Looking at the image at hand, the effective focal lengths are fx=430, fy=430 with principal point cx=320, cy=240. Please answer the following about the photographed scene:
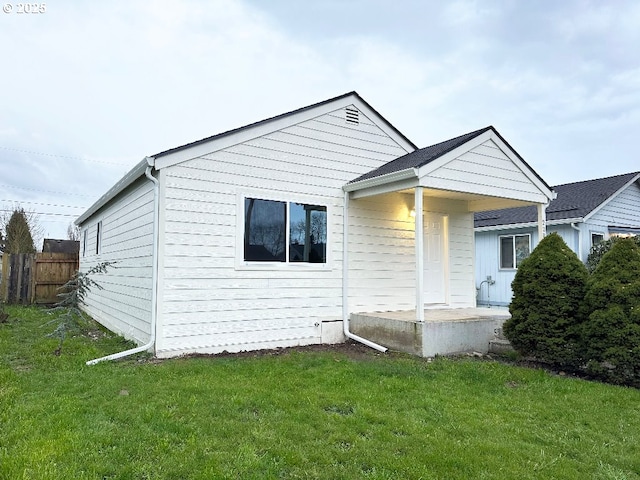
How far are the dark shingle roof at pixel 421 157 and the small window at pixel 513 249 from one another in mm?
6847

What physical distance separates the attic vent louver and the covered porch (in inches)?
42.1

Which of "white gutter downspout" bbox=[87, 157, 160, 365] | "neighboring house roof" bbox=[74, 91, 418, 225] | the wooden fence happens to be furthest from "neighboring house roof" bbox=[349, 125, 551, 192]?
the wooden fence

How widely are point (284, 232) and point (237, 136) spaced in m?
1.78

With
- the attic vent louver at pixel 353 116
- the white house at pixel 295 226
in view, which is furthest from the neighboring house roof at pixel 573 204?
→ the attic vent louver at pixel 353 116

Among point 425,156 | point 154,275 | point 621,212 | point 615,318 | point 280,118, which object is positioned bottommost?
point 615,318

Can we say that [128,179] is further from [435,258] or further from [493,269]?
[493,269]

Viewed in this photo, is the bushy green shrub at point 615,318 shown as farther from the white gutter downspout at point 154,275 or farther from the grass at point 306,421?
the white gutter downspout at point 154,275

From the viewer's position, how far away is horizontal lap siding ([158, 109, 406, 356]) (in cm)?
650

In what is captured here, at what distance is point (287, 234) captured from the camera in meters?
7.45

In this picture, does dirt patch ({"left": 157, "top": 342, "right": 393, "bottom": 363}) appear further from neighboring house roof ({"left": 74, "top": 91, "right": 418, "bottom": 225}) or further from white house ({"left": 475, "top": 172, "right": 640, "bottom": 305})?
white house ({"left": 475, "top": 172, "right": 640, "bottom": 305})

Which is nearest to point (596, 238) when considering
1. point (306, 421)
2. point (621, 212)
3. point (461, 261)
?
point (621, 212)

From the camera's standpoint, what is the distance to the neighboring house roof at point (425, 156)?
279 inches

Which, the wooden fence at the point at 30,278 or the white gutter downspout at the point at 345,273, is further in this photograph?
the wooden fence at the point at 30,278

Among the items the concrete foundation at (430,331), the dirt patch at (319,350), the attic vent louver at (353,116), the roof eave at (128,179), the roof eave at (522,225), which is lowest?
the dirt patch at (319,350)
